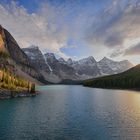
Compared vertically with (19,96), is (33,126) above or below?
below

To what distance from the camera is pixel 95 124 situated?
83.2 metres

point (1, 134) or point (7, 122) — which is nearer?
point (1, 134)

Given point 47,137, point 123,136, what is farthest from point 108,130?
point 47,137

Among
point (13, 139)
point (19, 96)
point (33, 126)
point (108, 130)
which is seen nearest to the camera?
point (13, 139)

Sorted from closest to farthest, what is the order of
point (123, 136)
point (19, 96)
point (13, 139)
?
point (13, 139), point (123, 136), point (19, 96)

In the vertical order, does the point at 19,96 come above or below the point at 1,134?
above

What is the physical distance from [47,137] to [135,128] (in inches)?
1134

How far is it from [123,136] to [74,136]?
1348cm

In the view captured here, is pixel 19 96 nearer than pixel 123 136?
No

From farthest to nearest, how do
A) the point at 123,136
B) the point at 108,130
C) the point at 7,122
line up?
the point at 7,122, the point at 108,130, the point at 123,136

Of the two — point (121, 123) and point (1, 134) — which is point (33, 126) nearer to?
point (1, 134)

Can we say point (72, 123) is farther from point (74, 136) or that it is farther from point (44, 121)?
point (74, 136)

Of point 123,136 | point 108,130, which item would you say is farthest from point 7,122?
point 123,136

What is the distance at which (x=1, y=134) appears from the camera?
68.5 meters
